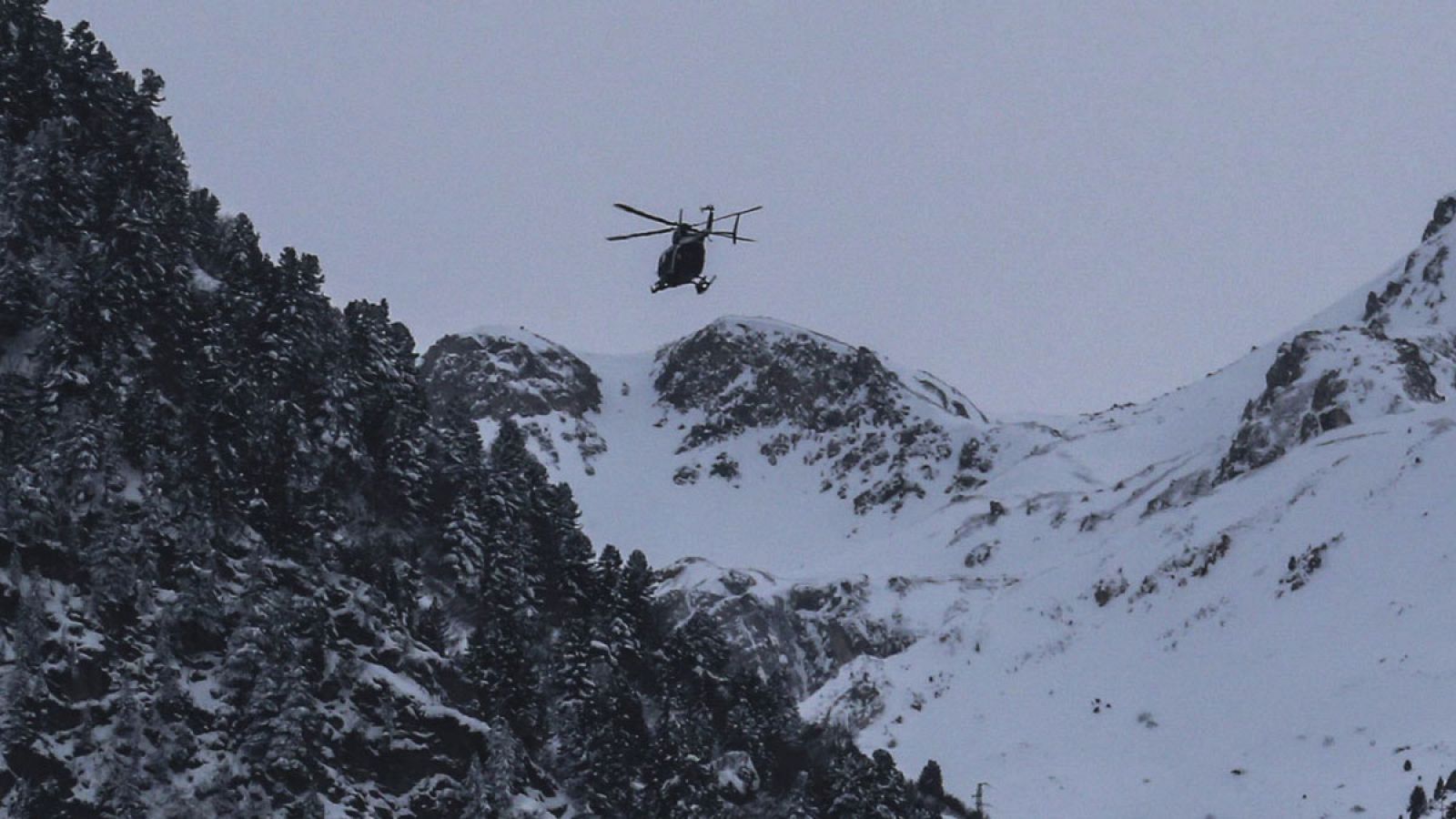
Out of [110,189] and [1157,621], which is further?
[1157,621]

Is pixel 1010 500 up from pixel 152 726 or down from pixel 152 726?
up

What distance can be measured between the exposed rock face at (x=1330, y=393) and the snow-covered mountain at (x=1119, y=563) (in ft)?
0.76

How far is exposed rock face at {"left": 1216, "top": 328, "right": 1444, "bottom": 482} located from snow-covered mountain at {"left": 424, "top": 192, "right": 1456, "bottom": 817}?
9.1 inches

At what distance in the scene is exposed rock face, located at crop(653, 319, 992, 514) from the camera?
558 ft

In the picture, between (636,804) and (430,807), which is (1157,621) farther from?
(430,807)

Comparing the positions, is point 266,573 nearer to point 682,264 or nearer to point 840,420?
point 682,264

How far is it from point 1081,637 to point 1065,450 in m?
67.8

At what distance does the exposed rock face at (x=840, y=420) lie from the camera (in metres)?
170

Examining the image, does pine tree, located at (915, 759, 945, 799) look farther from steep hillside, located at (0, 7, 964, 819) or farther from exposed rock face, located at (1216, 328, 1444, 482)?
exposed rock face, located at (1216, 328, 1444, 482)

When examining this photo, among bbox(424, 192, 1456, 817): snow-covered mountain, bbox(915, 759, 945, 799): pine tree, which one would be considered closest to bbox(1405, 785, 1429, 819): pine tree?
bbox(424, 192, 1456, 817): snow-covered mountain

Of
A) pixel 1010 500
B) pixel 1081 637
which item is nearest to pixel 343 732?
pixel 1081 637

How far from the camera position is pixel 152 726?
46.4m

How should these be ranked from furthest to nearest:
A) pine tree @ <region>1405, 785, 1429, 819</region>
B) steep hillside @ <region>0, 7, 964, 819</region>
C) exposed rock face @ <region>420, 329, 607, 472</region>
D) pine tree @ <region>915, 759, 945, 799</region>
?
exposed rock face @ <region>420, 329, 607, 472</region>, pine tree @ <region>915, 759, 945, 799</region>, pine tree @ <region>1405, 785, 1429, 819</region>, steep hillside @ <region>0, 7, 964, 819</region>

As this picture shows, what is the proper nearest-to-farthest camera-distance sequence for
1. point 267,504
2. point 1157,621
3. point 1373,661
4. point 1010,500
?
point 267,504 → point 1373,661 → point 1157,621 → point 1010,500
